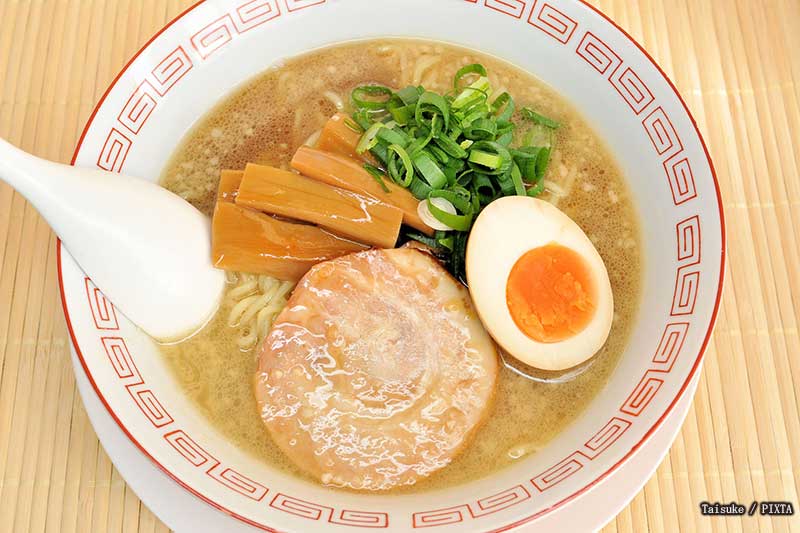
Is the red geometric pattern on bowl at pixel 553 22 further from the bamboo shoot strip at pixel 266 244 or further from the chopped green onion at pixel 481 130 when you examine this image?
the bamboo shoot strip at pixel 266 244

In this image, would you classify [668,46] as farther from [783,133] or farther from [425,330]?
[425,330]

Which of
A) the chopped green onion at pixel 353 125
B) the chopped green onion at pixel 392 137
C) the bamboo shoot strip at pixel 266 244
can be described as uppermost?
the chopped green onion at pixel 353 125

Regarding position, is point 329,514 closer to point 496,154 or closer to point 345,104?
point 496,154

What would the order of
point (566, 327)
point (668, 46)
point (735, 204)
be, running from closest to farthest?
point (566, 327), point (735, 204), point (668, 46)

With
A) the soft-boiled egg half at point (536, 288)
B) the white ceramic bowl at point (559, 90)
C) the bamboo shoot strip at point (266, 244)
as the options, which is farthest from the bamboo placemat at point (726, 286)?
the bamboo shoot strip at point (266, 244)

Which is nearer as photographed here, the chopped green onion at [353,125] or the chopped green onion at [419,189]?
the chopped green onion at [419,189]

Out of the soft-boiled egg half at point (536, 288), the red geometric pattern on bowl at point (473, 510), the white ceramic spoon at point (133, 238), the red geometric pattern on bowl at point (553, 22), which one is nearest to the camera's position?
the red geometric pattern on bowl at point (473, 510)

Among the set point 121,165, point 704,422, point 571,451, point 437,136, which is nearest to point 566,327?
point 571,451
